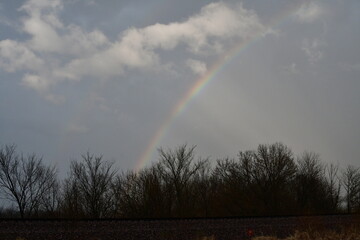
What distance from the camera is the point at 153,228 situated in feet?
79.5

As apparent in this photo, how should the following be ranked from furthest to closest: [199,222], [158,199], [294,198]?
1. [294,198]
2. [158,199]
3. [199,222]

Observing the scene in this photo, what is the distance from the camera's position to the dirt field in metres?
20.3

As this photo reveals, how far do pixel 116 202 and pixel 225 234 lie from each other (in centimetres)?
2445

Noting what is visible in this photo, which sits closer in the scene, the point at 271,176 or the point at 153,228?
the point at 153,228

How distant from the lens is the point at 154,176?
49531mm

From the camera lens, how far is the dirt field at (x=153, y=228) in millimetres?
20312

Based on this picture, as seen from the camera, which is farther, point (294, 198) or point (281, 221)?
point (294, 198)

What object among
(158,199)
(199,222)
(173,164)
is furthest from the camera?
(173,164)

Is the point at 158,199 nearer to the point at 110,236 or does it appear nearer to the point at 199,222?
Answer: the point at 199,222

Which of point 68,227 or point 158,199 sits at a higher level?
point 158,199

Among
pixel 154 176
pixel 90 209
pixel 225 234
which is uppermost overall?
pixel 154 176

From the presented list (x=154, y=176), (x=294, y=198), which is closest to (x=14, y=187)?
(x=154, y=176)

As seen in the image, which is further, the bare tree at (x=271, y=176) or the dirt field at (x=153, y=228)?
the bare tree at (x=271, y=176)

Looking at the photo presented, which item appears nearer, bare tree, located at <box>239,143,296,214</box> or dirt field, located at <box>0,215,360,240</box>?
dirt field, located at <box>0,215,360,240</box>
